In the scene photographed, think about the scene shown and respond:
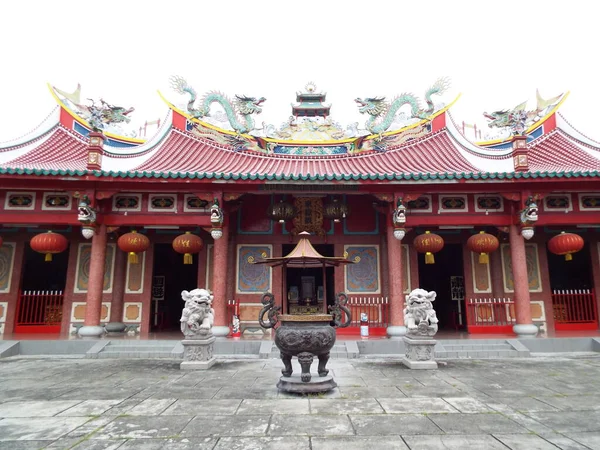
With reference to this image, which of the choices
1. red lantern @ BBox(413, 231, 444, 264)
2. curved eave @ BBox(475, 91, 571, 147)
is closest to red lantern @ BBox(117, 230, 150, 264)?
red lantern @ BBox(413, 231, 444, 264)

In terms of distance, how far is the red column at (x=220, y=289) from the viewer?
34.2 ft

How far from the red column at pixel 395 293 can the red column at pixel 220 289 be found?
4.38 meters

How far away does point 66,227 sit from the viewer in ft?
40.5

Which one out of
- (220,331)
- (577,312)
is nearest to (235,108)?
(220,331)

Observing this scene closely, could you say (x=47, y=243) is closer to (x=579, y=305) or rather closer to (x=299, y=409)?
(x=299, y=409)

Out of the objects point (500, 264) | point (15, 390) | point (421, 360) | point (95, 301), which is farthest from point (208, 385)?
point (500, 264)

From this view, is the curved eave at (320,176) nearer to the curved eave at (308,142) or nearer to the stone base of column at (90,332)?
the curved eave at (308,142)

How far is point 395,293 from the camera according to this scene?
1057cm

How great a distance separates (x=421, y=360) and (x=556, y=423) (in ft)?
12.0

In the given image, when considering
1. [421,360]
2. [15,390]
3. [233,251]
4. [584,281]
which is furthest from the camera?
[584,281]

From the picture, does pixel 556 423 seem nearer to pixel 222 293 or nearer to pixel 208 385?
pixel 208 385

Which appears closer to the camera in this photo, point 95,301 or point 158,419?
point 158,419

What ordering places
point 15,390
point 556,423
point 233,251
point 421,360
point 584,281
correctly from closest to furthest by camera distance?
point 556,423 → point 15,390 → point 421,360 → point 233,251 → point 584,281

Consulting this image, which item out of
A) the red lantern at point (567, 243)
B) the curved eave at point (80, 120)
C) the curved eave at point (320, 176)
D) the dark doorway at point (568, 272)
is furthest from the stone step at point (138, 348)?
the dark doorway at point (568, 272)
